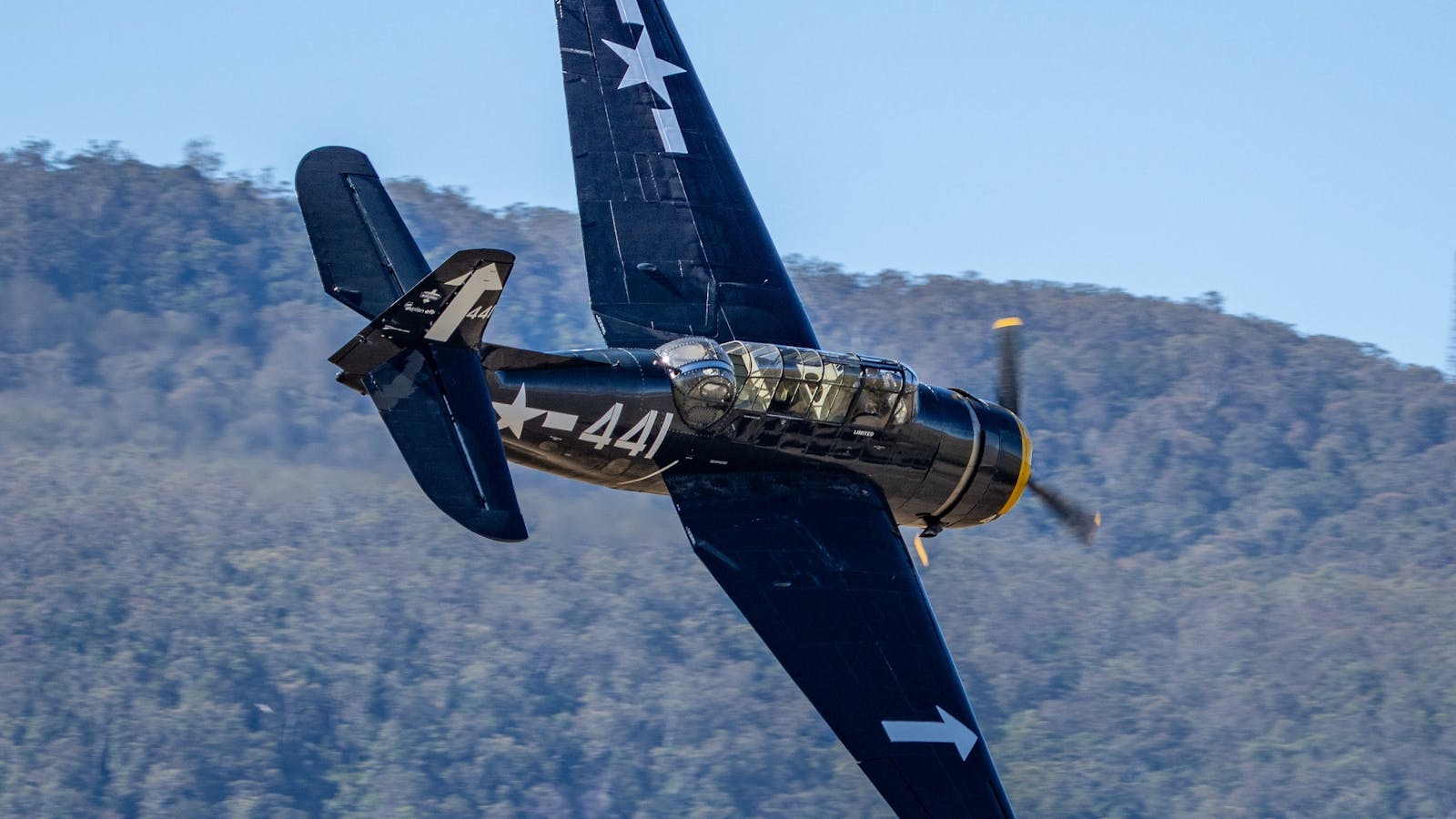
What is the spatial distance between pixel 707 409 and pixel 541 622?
4908 centimetres

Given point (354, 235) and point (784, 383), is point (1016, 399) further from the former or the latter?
point (354, 235)

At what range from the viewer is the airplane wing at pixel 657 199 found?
22250 millimetres

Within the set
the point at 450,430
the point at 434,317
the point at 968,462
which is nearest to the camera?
the point at 450,430

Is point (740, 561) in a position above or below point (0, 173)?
above

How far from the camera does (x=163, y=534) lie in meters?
68.9

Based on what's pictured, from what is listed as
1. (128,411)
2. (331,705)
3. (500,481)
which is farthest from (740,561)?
(331,705)

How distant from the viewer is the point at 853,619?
1995 cm

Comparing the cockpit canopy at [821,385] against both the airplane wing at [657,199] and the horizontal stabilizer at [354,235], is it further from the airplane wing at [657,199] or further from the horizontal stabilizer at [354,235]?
the horizontal stabilizer at [354,235]

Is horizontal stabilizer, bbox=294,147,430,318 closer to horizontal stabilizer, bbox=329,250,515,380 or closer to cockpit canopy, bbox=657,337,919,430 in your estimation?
horizontal stabilizer, bbox=329,250,515,380

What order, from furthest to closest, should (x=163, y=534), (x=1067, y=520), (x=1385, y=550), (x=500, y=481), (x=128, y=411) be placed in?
(x=1385, y=550), (x=163, y=534), (x=128, y=411), (x=1067, y=520), (x=500, y=481)

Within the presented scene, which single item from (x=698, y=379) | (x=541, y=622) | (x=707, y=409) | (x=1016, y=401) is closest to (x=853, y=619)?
(x=707, y=409)

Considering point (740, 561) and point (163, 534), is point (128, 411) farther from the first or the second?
point (740, 561)

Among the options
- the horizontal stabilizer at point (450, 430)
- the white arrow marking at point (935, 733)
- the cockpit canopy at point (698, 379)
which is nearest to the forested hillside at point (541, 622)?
the cockpit canopy at point (698, 379)

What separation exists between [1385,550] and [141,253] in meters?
54.0
